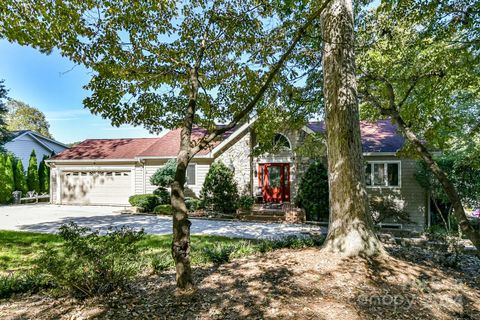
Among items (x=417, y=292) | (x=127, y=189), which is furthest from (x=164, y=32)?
(x=127, y=189)

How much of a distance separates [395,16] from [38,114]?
2210 inches

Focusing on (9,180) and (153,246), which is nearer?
(153,246)

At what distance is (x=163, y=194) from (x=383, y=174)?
1153cm

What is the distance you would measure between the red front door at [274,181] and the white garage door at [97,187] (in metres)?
8.41

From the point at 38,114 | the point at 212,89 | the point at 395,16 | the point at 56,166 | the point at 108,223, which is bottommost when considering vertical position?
the point at 108,223

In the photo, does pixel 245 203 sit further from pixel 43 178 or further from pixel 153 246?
pixel 43 178

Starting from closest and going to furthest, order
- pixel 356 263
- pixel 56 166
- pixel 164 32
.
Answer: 1. pixel 356 263
2. pixel 164 32
3. pixel 56 166

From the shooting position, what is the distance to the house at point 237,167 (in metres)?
13.5

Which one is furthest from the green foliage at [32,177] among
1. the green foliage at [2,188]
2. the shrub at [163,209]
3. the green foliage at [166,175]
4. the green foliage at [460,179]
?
the green foliage at [460,179]

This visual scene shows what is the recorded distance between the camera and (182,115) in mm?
6270

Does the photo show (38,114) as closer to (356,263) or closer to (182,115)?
(182,115)

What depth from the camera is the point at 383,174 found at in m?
13.8

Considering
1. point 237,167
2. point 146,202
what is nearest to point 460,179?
point 237,167

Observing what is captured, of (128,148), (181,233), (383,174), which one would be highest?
(128,148)
